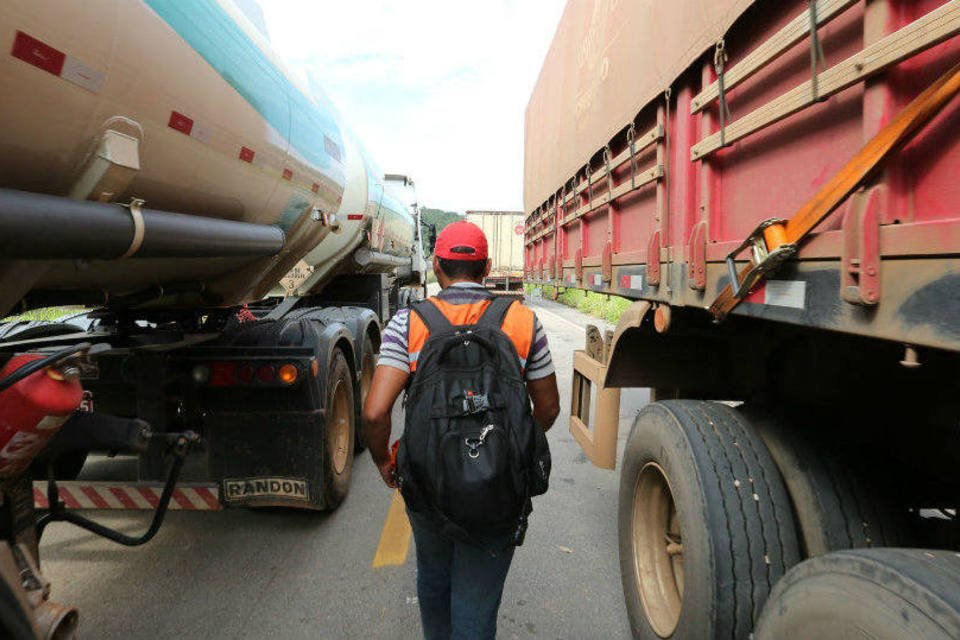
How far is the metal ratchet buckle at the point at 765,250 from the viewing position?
4.88 ft

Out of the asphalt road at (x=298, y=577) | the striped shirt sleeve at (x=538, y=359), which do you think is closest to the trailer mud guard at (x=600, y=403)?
the asphalt road at (x=298, y=577)

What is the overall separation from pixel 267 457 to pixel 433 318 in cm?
197

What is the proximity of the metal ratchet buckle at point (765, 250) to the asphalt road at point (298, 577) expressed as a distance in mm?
1867

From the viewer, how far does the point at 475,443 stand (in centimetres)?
162

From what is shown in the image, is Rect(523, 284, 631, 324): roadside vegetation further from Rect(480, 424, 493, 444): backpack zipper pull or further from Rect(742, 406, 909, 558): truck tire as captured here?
Rect(480, 424, 493, 444): backpack zipper pull

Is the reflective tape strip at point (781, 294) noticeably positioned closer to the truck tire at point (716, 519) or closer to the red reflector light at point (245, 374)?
the truck tire at point (716, 519)

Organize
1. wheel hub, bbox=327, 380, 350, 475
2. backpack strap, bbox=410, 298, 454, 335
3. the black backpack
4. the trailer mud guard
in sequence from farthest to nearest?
1. wheel hub, bbox=327, 380, 350, 475
2. the trailer mud guard
3. backpack strap, bbox=410, 298, 454, 335
4. the black backpack

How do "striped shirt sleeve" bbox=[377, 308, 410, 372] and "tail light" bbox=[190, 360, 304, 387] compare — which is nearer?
"striped shirt sleeve" bbox=[377, 308, 410, 372]

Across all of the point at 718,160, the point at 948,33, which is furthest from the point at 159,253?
the point at 948,33

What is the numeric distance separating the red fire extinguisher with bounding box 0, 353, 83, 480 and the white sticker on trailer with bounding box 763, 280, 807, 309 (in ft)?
6.23

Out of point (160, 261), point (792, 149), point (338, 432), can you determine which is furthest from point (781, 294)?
Answer: point (338, 432)

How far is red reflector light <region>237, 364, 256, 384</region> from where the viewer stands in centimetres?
332

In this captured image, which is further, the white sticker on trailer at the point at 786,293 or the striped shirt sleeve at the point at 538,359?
the striped shirt sleeve at the point at 538,359

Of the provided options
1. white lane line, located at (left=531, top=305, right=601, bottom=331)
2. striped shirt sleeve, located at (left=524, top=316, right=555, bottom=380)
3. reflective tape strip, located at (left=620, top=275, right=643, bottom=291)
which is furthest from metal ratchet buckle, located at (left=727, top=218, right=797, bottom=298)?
white lane line, located at (left=531, top=305, right=601, bottom=331)
